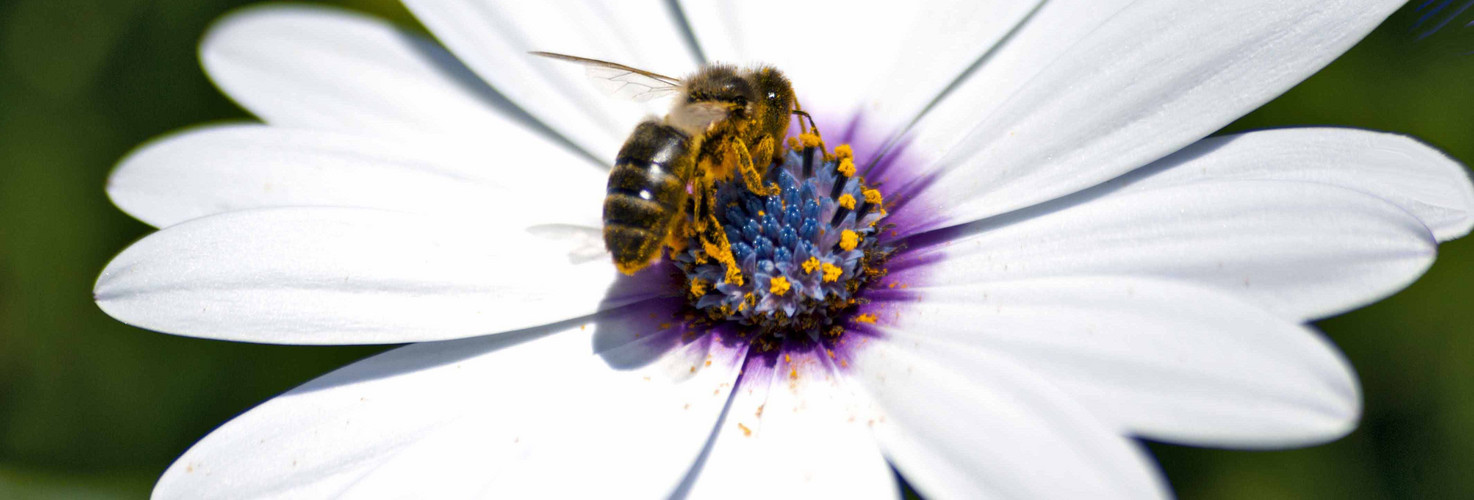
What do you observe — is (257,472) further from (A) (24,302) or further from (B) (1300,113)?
(B) (1300,113)

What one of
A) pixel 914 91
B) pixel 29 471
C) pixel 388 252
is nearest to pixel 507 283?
pixel 388 252

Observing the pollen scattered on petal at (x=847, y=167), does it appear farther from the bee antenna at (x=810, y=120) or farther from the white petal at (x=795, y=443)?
the white petal at (x=795, y=443)

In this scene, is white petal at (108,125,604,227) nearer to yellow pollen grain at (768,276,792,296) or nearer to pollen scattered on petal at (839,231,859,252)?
Result: yellow pollen grain at (768,276,792,296)

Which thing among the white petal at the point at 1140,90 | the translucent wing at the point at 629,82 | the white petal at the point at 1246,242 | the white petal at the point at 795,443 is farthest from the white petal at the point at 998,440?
the translucent wing at the point at 629,82

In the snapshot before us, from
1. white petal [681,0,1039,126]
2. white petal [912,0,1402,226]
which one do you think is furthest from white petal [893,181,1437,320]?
white petal [681,0,1039,126]

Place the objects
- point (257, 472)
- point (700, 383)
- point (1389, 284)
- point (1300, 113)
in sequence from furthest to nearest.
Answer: point (1300, 113) < point (700, 383) < point (257, 472) < point (1389, 284)
